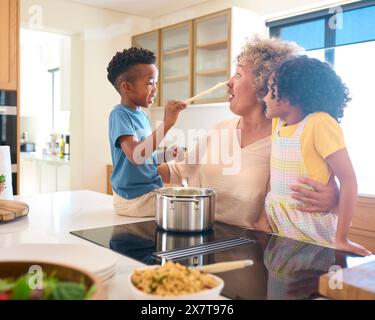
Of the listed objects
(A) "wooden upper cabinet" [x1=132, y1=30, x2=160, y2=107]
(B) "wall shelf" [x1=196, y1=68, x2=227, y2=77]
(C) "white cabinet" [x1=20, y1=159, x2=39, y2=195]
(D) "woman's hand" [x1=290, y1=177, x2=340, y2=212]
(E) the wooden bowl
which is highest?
(A) "wooden upper cabinet" [x1=132, y1=30, x2=160, y2=107]

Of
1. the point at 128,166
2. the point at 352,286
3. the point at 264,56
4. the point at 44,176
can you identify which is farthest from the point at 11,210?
the point at 44,176

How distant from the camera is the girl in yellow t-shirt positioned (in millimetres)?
1006

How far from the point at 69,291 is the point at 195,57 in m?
2.88

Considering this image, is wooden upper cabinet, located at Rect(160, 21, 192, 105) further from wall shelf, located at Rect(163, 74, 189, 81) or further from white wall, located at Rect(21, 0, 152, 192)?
white wall, located at Rect(21, 0, 152, 192)

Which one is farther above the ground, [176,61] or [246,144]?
[176,61]

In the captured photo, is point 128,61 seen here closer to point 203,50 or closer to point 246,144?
point 246,144

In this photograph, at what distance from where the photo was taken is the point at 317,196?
3.41 feet

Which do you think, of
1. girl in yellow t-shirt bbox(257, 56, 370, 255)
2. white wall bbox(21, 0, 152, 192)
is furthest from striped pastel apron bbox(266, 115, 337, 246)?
white wall bbox(21, 0, 152, 192)

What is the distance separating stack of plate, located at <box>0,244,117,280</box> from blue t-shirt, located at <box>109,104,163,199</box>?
59cm

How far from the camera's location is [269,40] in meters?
1.24

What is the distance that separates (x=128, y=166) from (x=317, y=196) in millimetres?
Result: 647

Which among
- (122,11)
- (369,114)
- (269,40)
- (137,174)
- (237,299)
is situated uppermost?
(122,11)
